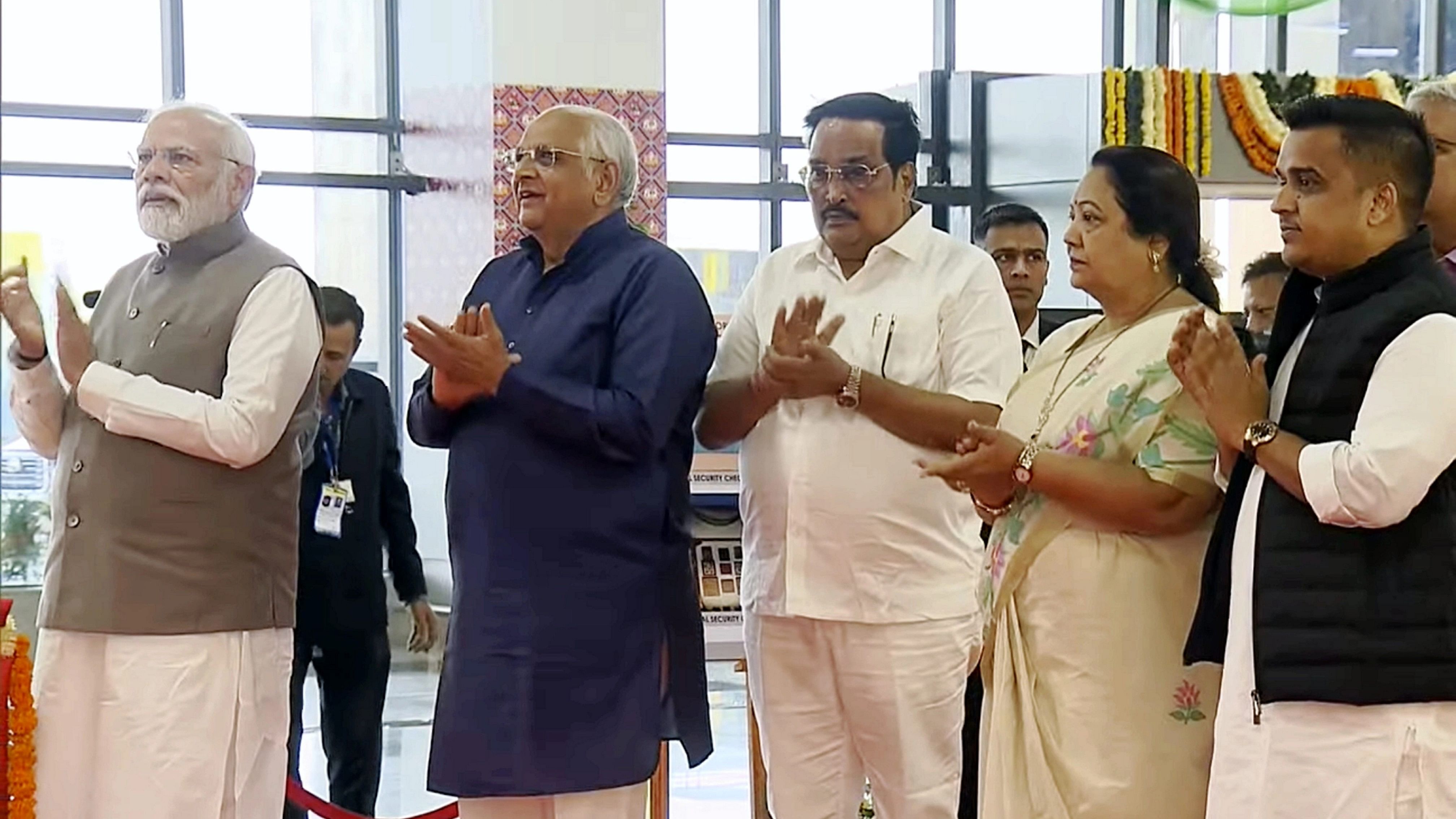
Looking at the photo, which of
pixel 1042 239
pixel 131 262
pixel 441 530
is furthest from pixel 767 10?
pixel 131 262

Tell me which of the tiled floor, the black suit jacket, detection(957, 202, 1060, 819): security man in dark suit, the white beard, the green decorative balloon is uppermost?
the green decorative balloon

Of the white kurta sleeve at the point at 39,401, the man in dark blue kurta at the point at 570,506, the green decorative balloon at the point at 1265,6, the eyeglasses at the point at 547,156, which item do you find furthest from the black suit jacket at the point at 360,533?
the green decorative balloon at the point at 1265,6

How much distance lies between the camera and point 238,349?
299 cm

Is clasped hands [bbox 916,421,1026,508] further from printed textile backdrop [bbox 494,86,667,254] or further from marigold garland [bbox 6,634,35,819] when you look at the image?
printed textile backdrop [bbox 494,86,667,254]

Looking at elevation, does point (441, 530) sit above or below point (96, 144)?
below

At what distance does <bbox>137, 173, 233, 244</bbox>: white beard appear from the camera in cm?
304

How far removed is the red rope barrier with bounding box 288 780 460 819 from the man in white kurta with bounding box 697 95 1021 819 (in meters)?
1.16

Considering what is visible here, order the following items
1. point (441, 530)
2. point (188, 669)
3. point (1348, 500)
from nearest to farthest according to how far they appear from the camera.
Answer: point (1348, 500)
point (188, 669)
point (441, 530)

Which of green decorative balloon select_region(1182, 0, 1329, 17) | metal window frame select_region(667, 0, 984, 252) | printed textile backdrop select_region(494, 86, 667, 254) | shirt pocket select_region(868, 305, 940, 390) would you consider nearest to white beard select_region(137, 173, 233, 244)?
shirt pocket select_region(868, 305, 940, 390)

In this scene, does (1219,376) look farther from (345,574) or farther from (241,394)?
(345,574)

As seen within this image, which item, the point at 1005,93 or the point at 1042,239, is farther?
the point at 1005,93

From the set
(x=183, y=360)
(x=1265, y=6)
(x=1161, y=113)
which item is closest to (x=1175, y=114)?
(x=1161, y=113)

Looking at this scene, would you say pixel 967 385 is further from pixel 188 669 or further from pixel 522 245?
pixel 188 669

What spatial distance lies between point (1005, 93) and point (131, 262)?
642 centimetres
